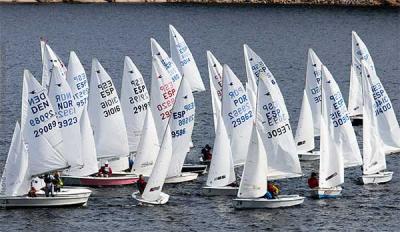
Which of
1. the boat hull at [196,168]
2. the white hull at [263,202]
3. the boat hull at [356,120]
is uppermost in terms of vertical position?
the boat hull at [356,120]

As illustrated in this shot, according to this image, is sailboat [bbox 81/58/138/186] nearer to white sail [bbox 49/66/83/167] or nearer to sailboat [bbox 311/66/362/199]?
white sail [bbox 49/66/83/167]

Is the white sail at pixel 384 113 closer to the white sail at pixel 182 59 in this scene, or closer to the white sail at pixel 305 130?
the white sail at pixel 305 130

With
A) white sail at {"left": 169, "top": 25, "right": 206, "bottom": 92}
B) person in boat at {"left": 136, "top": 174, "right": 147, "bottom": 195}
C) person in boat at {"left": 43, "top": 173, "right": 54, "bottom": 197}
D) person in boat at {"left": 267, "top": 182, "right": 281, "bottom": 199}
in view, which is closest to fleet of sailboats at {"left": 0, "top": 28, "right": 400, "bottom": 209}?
person in boat at {"left": 267, "top": 182, "right": 281, "bottom": 199}

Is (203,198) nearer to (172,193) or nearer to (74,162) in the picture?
(172,193)

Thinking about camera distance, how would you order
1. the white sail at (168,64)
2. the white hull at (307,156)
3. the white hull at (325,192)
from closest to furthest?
the white hull at (325,192) < the white sail at (168,64) < the white hull at (307,156)

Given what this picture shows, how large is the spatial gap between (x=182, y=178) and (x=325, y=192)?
35.7 feet

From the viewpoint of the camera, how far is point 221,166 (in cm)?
9538

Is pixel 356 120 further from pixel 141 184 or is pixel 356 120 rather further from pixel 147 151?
pixel 141 184

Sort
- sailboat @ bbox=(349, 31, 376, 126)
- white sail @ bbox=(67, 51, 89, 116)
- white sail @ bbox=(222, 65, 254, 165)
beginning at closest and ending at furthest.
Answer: white sail @ bbox=(222, 65, 254, 165) → white sail @ bbox=(67, 51, 89, 116) → sailboat @ bbox=(349, 31, 376, 126)

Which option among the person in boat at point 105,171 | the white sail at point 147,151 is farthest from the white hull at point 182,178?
the person in boat at point 105,171

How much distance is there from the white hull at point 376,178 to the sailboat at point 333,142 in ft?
4.15

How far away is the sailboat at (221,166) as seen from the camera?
313 ft

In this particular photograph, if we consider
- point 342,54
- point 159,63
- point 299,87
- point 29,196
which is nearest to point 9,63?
point 299,87

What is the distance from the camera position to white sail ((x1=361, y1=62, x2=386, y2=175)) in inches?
4013
